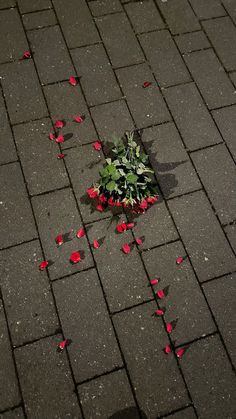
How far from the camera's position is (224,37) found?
13.2 ft

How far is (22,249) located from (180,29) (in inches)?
118

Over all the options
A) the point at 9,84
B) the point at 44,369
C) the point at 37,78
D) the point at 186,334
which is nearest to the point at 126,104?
the point at 37,78

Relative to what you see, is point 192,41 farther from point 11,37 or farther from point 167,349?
point 167,349

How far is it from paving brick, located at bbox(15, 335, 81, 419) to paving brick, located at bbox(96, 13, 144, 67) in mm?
2866

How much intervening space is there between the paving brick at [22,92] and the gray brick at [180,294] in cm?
180

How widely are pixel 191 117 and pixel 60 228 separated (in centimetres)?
173

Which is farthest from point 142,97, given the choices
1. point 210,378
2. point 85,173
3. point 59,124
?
point 210,378

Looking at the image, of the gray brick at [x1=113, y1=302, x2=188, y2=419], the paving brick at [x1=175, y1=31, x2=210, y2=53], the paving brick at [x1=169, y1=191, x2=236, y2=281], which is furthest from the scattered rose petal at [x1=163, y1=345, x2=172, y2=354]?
the paving brick at [x1=175, y1=31, x2=210, y2=53]

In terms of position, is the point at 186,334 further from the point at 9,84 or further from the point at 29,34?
the point at 29,34

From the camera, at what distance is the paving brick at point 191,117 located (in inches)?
136

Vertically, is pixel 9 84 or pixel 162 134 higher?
pixel 9 84

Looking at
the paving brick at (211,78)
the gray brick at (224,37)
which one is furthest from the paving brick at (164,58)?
the gray brick at (224,37)

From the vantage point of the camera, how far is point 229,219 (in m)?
3.14

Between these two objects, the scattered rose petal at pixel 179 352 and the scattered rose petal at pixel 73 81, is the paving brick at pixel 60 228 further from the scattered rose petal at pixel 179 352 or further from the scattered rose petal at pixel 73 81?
the scattered rose petal at pixel 73 81
